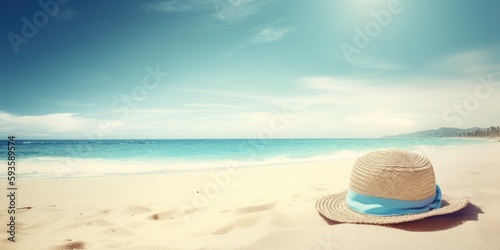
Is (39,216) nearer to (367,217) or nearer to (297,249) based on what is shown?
(297,249)

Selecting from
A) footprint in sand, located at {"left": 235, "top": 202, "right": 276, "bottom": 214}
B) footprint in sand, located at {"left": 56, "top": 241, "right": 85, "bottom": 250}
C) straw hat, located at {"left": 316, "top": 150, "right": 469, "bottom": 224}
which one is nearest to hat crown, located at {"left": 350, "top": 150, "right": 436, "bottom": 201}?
straw hat, located at {"left": 316, "top": 150, "right": 469, "bottom": 224}

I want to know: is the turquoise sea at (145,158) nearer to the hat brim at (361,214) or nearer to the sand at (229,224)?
the sand at (229,224)

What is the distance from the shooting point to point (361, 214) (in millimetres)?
3146

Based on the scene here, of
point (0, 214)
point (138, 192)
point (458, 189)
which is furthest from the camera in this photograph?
point (138, 192)

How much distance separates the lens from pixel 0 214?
4574 mm

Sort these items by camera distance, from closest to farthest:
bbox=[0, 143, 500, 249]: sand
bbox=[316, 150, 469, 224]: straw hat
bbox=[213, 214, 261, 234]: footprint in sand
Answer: bbox=[0, 143, 500, 249]: sand
bbox=[316, 150, 469, 224]: straw hat
bbox=[213, 214, 261, 234]: footprint in sand

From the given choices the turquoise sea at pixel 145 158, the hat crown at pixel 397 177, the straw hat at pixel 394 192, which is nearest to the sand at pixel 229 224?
the straw hat at pixel 394 192

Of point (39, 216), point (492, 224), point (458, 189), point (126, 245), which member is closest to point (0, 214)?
point (39, 216)

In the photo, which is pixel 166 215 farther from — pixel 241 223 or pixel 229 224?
pixel 241 223

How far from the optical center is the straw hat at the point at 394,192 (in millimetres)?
2955

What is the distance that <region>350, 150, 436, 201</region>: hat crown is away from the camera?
2965mm

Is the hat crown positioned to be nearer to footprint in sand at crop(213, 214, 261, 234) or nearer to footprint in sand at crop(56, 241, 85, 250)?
footprint in sand at crop(213, 214, 261, 234)

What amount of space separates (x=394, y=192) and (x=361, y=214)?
43 centimetres

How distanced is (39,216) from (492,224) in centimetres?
592
